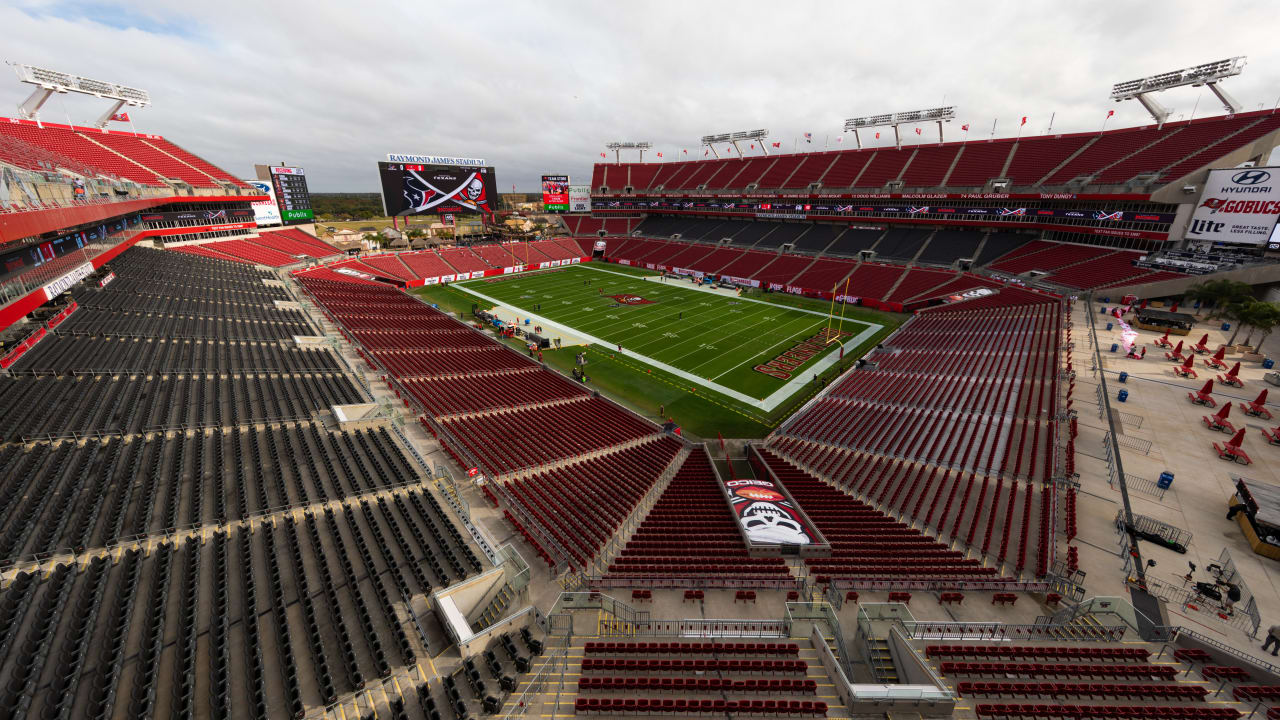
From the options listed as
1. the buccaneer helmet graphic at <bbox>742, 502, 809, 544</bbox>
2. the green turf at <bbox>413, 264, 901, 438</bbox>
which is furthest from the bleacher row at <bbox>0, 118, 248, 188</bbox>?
the buccaneer helmet graphic at <bbox>742, 502, 809, 544</bbox>

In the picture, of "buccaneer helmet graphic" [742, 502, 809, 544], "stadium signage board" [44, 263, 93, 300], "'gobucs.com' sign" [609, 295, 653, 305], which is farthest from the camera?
"'gobucs.com' sign" [609, 295, 653, 305]

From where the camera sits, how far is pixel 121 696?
8133mm

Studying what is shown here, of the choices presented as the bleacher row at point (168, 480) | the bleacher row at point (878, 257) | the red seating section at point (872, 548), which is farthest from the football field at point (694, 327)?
the bleacher row at point (168, 480)

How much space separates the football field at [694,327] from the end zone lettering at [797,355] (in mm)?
82

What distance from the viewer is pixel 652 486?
65.3 ft

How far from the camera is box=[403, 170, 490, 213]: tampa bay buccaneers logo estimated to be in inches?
2463

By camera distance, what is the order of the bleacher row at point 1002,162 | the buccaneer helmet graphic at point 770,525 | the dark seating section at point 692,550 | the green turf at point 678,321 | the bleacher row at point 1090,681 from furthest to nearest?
the bleacher row at point 1002,162 → the green turf at point 678,321 → the buccaneer helmet graphic at point 770,525 → the dark seating section at point 692,550 → the bleacher row at point 1090,681

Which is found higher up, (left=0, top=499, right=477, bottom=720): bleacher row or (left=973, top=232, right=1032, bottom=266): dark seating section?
(left=973, top=232, right=1032, bottom=266): dark seating section

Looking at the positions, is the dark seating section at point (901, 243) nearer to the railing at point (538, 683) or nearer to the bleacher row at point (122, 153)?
the railing at point (538, 683)

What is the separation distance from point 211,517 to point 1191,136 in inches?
2947

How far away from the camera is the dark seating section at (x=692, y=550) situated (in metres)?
13.4

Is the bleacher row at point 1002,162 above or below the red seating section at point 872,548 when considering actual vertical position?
above

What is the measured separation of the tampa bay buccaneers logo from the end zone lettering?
5487 centimetres

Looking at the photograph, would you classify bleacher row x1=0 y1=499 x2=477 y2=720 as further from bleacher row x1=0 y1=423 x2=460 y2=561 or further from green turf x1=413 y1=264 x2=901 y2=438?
green turf x1=413 y1=264 x2=901 y2=438
